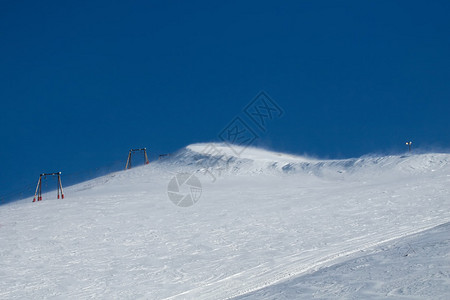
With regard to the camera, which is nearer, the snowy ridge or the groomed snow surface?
the groomed snow surface

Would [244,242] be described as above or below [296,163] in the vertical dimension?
below

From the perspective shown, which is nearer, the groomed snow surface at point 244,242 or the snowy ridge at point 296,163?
the groomed snow surface at point 244,242

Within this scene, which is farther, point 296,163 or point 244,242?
point 296,163

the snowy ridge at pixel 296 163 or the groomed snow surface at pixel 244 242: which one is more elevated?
the snowy ridge at pixel 296 163

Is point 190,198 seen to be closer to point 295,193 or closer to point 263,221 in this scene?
point 295,193

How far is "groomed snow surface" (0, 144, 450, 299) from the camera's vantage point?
9.59 metres

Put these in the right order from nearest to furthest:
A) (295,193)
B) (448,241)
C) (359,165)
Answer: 1. (448,241)
2. (295,193)
3. (359,165)

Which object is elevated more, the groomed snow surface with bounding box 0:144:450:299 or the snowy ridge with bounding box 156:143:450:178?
the snowy ridge with bounding box 156:143:450:178

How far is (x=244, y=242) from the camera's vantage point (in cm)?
1664

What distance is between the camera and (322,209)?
2141cm

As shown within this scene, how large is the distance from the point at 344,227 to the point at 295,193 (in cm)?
862

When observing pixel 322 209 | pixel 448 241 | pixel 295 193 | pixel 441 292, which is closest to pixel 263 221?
pixel 322 209

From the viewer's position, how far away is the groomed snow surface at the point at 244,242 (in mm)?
9586

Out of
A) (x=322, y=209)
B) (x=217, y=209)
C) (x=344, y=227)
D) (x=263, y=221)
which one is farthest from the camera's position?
(x=217, y=209)
